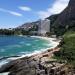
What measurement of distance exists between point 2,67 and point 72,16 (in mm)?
171647

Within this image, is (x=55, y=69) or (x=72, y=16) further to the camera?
(x=72, y=16)

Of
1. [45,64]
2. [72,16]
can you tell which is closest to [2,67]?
[45,64]

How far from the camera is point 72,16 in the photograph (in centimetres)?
19838

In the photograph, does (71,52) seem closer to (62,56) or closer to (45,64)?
(62,56)

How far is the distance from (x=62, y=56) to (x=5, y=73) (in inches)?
242

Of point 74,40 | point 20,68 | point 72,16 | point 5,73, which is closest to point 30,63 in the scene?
point 20,68

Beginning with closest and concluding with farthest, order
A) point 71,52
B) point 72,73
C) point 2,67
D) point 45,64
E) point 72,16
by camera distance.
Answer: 1. point 72,73
2. point 45,64
3. point 71,52
4. point 2,67
5. point 72,16

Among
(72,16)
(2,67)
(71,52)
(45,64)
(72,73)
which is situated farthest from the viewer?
(72,16)

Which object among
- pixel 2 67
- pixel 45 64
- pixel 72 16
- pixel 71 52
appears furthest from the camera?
pixel 72 16

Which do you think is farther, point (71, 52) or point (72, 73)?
point (71, 52)

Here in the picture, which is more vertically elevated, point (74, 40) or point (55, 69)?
point (74, 40)

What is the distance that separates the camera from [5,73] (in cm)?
2784

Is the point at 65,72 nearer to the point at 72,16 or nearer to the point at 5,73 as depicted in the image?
the point at 5,73

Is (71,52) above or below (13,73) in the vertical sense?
above
